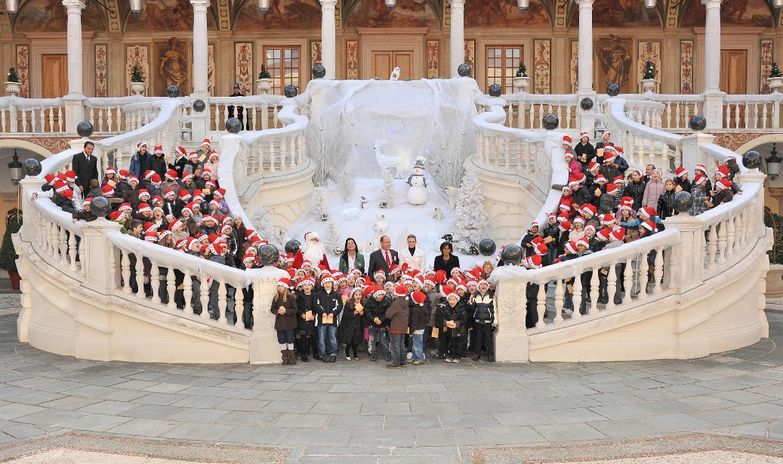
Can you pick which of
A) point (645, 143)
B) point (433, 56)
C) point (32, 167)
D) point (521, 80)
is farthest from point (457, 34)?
point (32, 167)

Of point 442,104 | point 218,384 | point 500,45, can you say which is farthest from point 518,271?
point 500,45

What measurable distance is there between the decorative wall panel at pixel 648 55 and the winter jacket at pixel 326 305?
784 inches

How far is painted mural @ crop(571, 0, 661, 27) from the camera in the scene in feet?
86.5

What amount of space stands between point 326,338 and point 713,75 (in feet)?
52.7

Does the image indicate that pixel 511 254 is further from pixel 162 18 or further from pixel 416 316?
pixel 162 18

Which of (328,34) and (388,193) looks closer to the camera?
(388,193)

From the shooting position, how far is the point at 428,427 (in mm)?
7012

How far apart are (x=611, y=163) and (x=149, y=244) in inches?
290

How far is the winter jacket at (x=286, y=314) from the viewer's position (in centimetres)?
940

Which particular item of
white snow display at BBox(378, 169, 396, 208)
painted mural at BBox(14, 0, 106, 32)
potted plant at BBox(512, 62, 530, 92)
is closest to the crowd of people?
white snow display at BBox(378, 169, 396, 208)

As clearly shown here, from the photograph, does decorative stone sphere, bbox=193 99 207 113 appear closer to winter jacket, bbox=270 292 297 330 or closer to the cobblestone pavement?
the cobblestone pavement

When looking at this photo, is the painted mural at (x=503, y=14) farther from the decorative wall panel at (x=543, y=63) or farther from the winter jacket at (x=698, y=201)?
the winter jacket at (x=698, y=201)

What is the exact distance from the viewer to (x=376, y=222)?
50.4 ft

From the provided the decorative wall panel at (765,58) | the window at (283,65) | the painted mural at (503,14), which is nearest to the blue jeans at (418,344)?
the window at (283,65)
